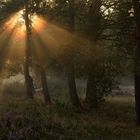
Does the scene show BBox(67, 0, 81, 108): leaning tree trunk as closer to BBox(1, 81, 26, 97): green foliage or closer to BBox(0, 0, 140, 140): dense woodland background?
BBox(0, 0, 140, 140): dense woodland background

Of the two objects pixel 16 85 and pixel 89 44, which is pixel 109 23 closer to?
pixel 89 44

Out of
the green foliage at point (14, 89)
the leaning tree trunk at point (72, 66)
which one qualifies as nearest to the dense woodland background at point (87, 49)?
the leaning tree trunk at point (72, 66)

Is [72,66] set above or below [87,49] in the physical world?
below

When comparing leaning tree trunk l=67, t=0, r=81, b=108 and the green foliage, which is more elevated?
leaning tree trunk l=67, t=0, r=81, b=108

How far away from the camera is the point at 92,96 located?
23625 millimetres

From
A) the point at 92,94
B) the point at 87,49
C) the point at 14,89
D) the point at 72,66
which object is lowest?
the point at 14,89

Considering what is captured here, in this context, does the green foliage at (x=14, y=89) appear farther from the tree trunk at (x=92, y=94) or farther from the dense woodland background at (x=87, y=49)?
the tree trunk at (x=92, y=94)

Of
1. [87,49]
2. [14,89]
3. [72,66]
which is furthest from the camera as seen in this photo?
[14,89]

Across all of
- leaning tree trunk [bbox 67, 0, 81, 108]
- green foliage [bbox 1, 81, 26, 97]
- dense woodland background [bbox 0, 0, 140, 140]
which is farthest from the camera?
green foliage [bbox 1, 81, 26, 97]

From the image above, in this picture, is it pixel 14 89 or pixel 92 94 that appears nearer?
pixel 92 94

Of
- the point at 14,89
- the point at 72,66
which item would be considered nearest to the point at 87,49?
the point at 72,66

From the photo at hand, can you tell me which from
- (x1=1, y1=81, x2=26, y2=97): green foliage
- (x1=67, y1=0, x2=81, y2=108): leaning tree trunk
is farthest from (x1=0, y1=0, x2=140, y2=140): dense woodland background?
(x1=1, y1=81, x2=26, y2=97): green foliage

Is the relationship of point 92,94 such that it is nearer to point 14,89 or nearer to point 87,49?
point 87,49

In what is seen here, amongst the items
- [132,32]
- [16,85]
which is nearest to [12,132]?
[132,32]
